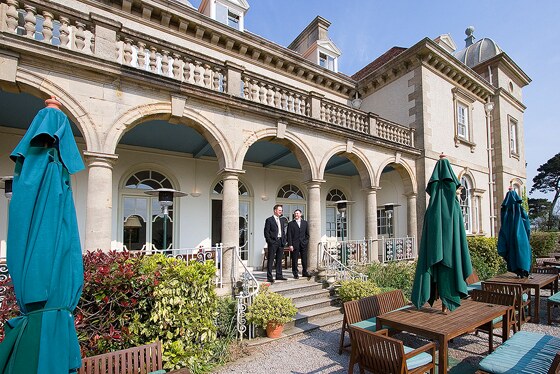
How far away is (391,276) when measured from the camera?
812 centimetres

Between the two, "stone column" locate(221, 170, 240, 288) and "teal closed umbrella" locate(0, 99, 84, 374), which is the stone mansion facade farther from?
"teal closed umbrella" locate(0, 99, 84, 374)

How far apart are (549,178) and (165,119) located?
4813cm

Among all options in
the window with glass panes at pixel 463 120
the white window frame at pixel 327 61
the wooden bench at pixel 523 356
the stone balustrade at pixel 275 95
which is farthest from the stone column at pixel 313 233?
the window with glass panes at pixel 463 120

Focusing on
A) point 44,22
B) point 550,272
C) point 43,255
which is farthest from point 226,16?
point 550,272

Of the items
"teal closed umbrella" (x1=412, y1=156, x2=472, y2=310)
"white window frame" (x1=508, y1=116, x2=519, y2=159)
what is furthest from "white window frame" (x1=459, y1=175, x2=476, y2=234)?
"teal closed umbrella" (x1=412, y1=156, x2=472, y2=310)

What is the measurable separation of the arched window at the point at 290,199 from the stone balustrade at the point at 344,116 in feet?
11.6

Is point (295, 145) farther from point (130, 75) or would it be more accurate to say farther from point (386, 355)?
point (386, 355)

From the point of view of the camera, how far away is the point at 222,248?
668cm

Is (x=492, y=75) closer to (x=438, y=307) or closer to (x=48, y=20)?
(x=438, y=307)

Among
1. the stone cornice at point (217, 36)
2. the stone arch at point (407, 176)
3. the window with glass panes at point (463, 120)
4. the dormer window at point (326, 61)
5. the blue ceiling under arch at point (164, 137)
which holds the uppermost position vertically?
Answer: the dormer window at point (326, 61)

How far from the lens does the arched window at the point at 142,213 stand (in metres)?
8.75

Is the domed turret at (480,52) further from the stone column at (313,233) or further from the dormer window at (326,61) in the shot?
the stone column at (313,233)

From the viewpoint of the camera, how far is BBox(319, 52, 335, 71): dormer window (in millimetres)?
13258

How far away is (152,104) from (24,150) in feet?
13.1
